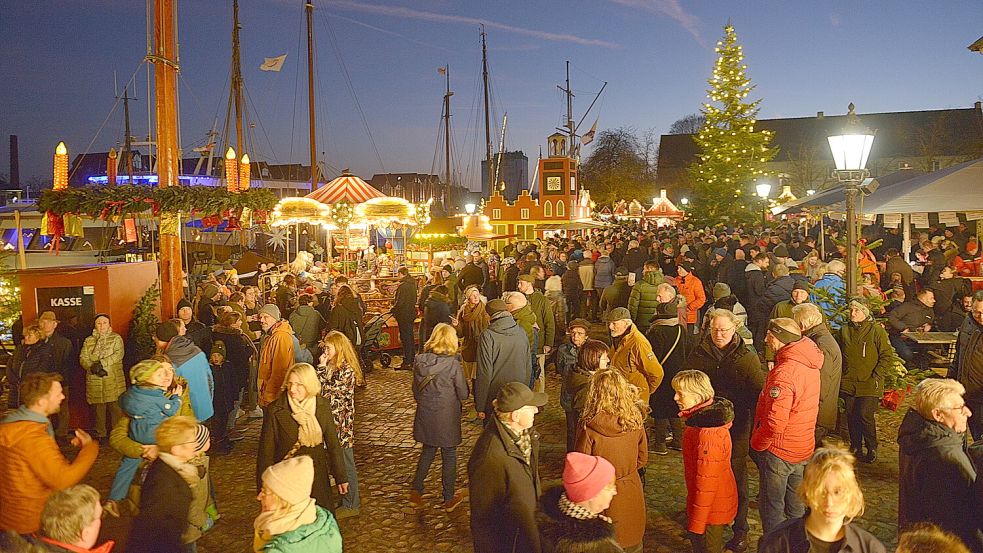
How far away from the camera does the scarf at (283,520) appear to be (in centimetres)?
312

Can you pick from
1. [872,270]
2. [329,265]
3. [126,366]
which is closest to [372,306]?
[329,265]

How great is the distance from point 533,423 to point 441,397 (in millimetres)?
827

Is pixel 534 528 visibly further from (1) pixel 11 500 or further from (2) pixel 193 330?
(2) pixel 193 330

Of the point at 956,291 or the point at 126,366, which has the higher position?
the point at 956,291

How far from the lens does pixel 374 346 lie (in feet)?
39.7

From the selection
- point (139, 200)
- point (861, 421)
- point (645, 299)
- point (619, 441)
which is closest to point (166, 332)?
point (139, 200)

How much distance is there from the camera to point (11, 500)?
4.14 metres

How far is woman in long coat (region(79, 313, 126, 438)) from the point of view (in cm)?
747

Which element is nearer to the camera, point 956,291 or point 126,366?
point 126,366

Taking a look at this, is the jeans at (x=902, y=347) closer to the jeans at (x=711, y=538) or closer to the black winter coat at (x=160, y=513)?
the jeans at (x=711, y=538)

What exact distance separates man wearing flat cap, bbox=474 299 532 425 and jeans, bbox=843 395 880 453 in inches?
126

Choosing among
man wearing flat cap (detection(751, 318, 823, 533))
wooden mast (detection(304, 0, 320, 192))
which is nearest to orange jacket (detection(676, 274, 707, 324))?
man wearing flat cap (detection(751, 318, 823, 533))

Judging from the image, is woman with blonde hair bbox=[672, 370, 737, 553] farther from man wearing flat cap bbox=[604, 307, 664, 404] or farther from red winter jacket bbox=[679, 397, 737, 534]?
man wearing flat cap bbox=[604, 307, 664, 404]

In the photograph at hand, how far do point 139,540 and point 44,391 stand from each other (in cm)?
135
